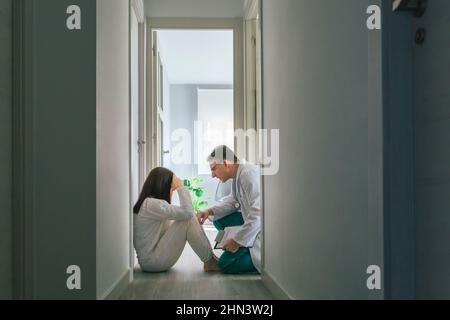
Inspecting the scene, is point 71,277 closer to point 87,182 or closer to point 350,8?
point 87,182

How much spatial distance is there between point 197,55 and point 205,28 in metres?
2.70

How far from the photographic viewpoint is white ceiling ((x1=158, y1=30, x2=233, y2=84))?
643 cm

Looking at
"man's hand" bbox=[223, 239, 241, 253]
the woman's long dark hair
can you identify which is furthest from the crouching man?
the woman's long dark hair

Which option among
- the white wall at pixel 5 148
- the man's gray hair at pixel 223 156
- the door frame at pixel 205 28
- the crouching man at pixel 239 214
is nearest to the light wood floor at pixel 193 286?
the crouching man at pixel 239 214

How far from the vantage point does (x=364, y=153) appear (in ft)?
4.60

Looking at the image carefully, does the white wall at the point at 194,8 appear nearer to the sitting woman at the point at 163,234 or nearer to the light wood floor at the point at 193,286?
the sitting woman at the point at 163,234

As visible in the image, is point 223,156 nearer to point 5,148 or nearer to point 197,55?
point 5,148

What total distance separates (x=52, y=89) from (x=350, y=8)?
113cm

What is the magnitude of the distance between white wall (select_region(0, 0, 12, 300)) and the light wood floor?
3.85ft

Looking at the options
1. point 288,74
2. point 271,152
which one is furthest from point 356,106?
point 271,152

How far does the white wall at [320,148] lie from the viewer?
4.78 ft

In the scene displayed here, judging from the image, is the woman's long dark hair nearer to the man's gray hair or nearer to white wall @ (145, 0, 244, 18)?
the man's gray hair

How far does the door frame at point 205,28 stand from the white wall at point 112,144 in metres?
1.27

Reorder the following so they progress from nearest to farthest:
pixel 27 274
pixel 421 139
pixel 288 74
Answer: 1. pixel 421 139
2. pixel 27 274
3. pixel 288 74
